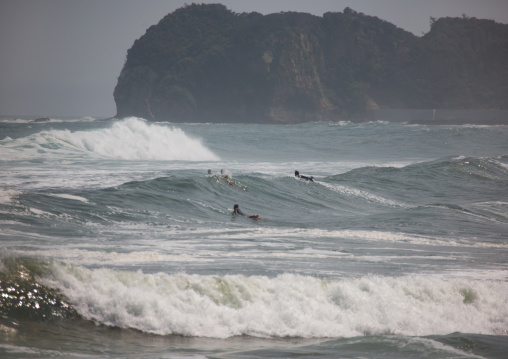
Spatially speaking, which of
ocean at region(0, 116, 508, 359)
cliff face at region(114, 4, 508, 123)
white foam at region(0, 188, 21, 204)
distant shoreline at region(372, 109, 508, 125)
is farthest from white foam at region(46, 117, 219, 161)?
cliff face at region(114, 4, 508, 123)

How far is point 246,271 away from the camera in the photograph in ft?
32.6

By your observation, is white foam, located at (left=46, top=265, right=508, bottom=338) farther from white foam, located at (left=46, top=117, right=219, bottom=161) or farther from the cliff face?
the cliff face

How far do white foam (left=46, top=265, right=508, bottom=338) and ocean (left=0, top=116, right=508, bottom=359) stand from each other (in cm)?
2

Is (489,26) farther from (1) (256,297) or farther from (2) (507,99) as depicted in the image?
(1) (256,297)

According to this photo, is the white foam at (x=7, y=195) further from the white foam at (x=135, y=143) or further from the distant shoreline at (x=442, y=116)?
the distant shoreline at (x=442, y=116)

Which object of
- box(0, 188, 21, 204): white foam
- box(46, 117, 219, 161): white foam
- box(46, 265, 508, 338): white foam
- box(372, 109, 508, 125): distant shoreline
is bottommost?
box(46, 265, 508, 338): white foam

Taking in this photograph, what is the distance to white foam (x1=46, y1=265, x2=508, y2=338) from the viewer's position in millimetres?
7746

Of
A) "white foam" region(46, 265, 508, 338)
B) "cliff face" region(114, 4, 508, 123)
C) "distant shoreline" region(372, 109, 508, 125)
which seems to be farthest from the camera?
"cliff face" region(114, 4, 508, 123)

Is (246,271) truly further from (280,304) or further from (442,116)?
(442,116)

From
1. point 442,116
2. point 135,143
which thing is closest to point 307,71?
point 442,116

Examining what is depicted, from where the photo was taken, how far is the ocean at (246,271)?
7234 millimetres

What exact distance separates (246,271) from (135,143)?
33269 millimetres

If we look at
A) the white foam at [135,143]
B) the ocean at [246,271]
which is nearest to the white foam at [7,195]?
the ocean at [246,271]

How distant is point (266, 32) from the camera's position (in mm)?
149250
